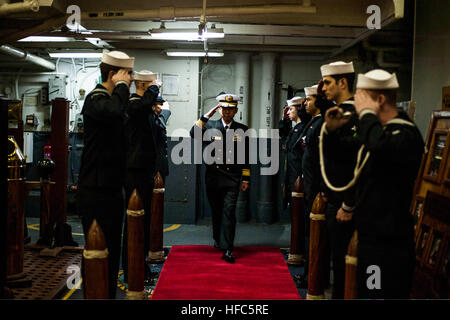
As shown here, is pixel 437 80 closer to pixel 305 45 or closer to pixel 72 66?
pixel 305 45

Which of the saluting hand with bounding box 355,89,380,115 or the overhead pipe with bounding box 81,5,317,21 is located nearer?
the saluting hand with bounding box 355,89,380,115

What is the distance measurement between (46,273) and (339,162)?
11.7 feet

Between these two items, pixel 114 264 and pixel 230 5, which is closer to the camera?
pixel 114 264

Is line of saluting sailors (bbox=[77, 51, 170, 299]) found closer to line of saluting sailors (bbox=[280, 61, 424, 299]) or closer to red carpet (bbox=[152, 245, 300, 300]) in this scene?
red carpet (bbox=[152, 245, 300, 300])

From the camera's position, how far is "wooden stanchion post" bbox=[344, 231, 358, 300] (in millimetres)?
2764

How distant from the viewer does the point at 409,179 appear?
110 inches

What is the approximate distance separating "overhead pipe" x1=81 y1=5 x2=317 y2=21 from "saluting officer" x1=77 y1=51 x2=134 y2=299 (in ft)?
8.68

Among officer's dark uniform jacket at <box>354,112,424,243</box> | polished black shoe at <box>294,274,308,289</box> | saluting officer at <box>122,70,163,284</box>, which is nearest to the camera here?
officer's dark uniform jacket at <box>354,112,424,243</box>

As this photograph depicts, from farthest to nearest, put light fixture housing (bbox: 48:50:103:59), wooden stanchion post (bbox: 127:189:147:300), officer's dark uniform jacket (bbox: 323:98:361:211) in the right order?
light fixture housing (bbox: 48:50:103:59) → wooden stanchion post (bbox: 127:189:147:300) → officer's dark uniform jacket (bbox: 323:98:361:211)

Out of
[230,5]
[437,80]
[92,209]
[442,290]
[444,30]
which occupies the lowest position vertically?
[442,290]

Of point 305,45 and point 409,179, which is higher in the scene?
point 305,45

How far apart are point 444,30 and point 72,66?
690 cm

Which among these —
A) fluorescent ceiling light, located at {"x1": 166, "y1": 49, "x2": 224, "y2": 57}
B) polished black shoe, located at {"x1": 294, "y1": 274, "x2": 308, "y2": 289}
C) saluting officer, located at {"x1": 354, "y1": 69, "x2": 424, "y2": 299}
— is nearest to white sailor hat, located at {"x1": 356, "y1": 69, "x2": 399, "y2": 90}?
saluting officer, located at {"x1": 354, "y1": 69, "x2": 424, "y2": 299}
